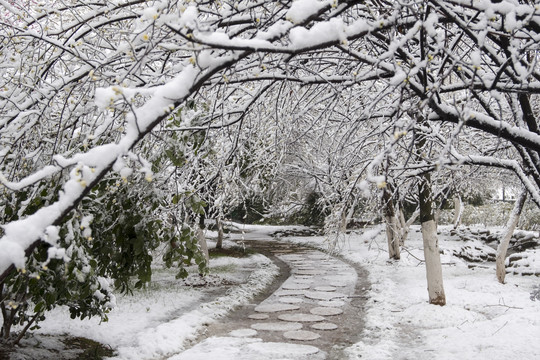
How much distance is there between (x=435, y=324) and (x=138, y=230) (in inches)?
221

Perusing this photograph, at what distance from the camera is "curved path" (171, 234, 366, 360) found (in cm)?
606

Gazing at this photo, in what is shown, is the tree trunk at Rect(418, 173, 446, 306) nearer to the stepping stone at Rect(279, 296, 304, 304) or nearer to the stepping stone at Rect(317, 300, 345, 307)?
the stepping stone at Rect(317, 300, 345, 307)

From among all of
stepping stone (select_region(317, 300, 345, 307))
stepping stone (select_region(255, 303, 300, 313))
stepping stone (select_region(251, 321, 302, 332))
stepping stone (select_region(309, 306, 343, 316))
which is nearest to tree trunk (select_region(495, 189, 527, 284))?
stepping stone (select_region(317, 300, 345, 307))

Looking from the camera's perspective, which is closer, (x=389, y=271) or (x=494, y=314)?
(x=494, y=314)

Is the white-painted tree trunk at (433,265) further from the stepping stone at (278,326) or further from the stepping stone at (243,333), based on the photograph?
the stepping stone at (243,333)

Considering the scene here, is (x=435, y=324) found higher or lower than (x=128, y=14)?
lower

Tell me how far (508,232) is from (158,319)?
306 inches

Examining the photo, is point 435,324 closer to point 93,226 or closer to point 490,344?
point 490,344

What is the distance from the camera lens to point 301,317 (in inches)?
316

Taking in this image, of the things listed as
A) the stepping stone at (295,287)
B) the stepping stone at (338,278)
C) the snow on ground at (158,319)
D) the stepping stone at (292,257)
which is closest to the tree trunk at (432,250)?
the stepping stone at (295,287)

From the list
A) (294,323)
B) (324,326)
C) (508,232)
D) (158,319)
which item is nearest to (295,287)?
(294,323)

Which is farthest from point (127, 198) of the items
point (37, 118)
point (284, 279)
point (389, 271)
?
point (389, 271)

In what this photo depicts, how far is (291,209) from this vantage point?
78.5 ft

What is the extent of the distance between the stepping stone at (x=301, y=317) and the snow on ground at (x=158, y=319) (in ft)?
3.83
